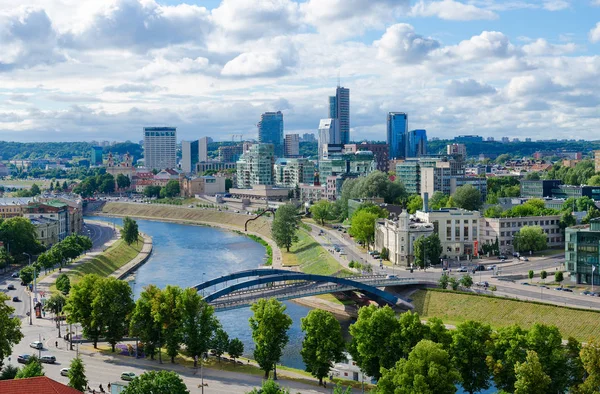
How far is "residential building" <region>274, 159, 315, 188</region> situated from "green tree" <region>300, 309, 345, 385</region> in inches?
4303

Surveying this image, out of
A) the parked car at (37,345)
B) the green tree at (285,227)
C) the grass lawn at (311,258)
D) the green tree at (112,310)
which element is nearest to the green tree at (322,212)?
the grass lawn at (311,258)

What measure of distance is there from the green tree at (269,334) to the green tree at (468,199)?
58.6 metres

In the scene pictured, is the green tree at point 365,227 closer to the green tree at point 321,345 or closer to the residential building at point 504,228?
the residential building at point 504,228

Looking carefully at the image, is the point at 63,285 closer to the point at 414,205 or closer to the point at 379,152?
the point at 414,205

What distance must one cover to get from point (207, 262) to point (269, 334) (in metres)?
43.6

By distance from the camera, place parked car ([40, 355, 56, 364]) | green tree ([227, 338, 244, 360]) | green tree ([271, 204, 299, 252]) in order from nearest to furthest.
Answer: parked car ([40, 355, 56, 364]), green tree ([227, 338, 244, 360]), green tree ([271, 204, 299, 252])

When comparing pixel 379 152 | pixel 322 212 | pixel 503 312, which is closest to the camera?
pixel 503 312

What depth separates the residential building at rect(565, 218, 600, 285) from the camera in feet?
171

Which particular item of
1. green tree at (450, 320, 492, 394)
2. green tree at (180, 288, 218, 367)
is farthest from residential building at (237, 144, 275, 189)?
green tree at (450, 320, 492, 394)

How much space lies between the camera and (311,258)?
75125 mm

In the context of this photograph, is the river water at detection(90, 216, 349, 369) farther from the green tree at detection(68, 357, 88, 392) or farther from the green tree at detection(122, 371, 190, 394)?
the green tree at detection(122, 371, 190, 394)

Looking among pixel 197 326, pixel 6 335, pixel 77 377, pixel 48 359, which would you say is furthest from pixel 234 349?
pixel 6 335

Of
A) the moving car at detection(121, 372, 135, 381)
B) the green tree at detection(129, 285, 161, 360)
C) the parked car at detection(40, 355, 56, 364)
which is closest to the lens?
the moving car at detection(121, 372, 135, 381)

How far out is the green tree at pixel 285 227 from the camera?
85.7 meters
